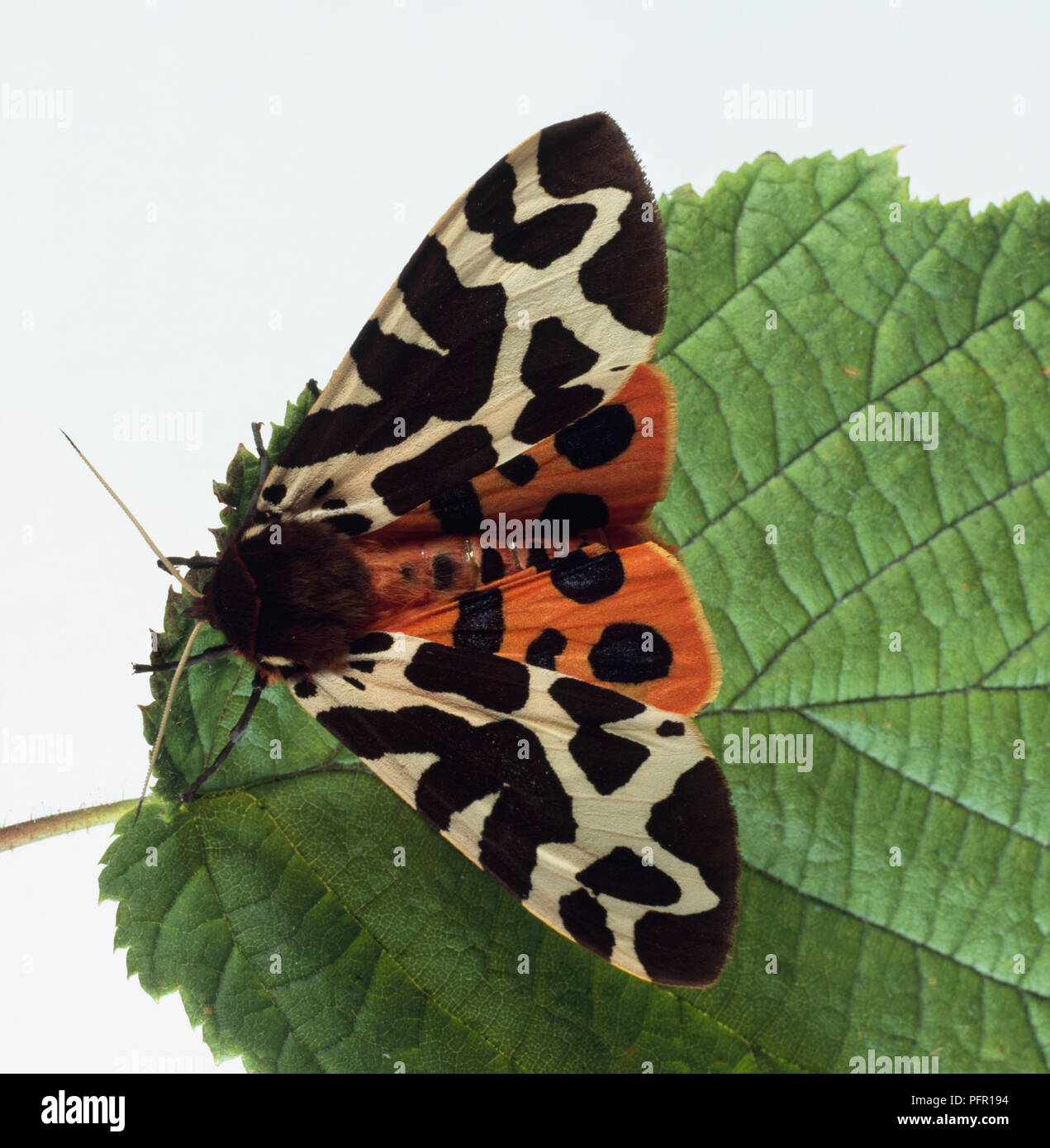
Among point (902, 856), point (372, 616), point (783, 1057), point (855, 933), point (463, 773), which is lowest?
point (783, 1057)

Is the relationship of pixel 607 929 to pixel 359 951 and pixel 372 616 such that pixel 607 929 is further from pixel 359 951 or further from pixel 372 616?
pixel 372 616

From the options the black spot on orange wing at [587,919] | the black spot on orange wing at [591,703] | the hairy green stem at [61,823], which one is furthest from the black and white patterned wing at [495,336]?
the black spot on orange wing at [587,919]

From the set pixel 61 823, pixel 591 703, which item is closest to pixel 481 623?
pixel 591 703

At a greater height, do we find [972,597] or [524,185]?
[524,185]

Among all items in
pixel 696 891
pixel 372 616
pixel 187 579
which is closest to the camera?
pixel 696 891

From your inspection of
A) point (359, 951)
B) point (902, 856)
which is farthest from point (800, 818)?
point (359, 951)

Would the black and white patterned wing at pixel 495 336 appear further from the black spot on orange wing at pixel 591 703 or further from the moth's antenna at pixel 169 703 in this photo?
the black spot on orange wing at pixel 591 703

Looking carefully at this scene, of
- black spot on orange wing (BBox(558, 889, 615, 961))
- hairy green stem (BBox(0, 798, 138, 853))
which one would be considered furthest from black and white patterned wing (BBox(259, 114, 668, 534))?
black spot on orange wing (BBox(558, 889, 615, 961))
